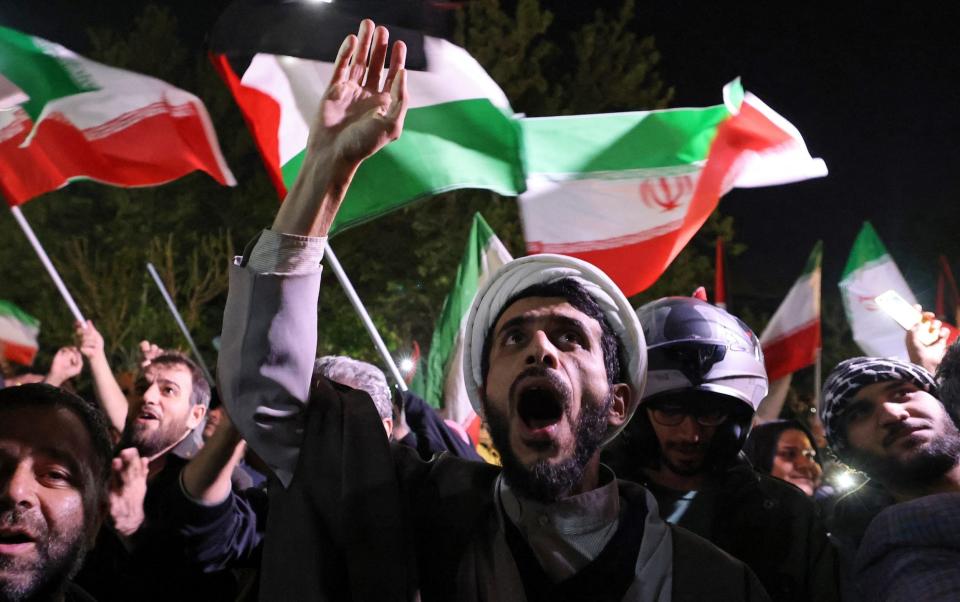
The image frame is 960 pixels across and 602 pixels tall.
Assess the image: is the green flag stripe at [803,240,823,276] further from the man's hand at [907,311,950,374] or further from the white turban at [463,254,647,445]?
the white turban at [463,254,647,445]

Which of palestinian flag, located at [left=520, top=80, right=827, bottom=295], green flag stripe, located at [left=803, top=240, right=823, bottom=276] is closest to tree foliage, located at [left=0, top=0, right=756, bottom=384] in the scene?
green flag stripe, located at [left=803, top=240, right=823, bottom=276]

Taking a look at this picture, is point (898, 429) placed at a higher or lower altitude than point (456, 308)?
higher

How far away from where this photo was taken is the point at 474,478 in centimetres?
218

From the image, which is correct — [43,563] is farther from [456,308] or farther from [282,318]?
[456,308]

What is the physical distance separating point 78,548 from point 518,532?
104 cm

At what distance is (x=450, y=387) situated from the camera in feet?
22.8

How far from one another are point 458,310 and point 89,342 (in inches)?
106

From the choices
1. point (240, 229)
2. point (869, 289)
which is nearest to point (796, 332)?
point (869, 289)

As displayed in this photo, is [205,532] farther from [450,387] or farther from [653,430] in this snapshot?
[450,387]

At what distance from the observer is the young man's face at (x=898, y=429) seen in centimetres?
307

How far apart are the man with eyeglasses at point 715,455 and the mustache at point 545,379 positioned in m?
0.93

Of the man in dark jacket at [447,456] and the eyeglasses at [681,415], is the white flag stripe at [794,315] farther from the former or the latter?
the man in dark jacket at [447,456]

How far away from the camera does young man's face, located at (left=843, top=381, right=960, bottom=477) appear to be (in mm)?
3070

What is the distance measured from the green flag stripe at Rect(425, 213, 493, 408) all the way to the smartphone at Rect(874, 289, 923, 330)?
123 inches
